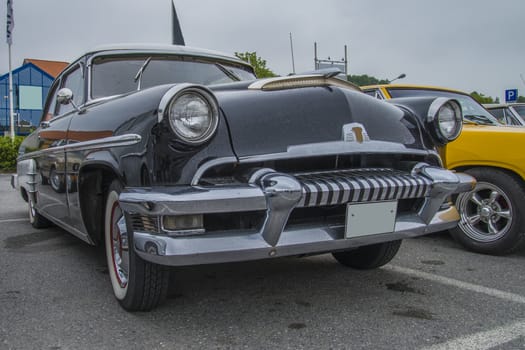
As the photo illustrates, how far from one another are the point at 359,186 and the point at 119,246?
1.29 m

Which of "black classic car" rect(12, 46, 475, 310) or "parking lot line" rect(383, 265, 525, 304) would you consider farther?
"parking lot line" rect(383, 265, 525, 304)

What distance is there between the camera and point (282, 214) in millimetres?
2020

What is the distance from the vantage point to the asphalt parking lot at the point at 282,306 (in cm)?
211

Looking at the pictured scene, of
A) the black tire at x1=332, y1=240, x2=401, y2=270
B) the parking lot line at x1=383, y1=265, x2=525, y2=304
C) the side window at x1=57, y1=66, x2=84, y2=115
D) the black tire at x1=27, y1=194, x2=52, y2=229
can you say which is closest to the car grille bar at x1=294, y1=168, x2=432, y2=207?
the black tire at x1=332, y1=240, x2=401, y2=270

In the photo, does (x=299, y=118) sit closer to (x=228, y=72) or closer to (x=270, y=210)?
(x=270, y=210)

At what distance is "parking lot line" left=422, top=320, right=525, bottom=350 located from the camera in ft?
6.61

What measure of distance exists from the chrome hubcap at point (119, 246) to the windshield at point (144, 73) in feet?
3.34

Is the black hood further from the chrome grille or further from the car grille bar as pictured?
the chrome grille

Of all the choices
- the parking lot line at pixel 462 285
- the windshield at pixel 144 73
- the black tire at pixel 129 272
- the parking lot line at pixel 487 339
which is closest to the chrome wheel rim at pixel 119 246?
the black tire at pixel 129 272

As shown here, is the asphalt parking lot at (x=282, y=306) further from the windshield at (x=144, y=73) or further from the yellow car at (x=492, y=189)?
the windshield at (x=144, y=73)

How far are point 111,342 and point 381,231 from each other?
1.33 meters

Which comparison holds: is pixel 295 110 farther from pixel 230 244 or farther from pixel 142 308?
pixel 142 308

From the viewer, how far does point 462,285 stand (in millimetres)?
2906

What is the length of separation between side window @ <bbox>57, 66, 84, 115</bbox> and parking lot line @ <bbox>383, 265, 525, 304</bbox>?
2.48 m
